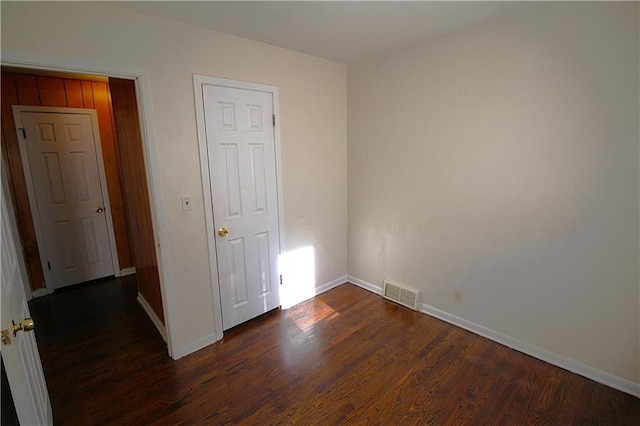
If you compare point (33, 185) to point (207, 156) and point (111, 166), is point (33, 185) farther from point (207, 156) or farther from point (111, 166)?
point (207, 156)

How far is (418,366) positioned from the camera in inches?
87.9

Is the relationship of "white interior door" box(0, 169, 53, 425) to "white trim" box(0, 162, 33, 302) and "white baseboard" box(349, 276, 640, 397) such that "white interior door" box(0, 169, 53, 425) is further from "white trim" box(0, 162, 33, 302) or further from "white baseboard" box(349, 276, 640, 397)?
"white baseboard" box(349, 276, 640, 397)

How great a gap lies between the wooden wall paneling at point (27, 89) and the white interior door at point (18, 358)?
2.61m

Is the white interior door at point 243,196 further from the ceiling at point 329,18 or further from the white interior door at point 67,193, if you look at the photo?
the white interior door at point 67,193

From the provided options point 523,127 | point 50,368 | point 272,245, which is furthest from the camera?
point 272,245

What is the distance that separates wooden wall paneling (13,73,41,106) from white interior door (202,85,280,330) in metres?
2.44

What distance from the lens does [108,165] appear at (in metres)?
3.82

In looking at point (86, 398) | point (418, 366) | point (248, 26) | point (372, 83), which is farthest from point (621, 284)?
point (86, 398)

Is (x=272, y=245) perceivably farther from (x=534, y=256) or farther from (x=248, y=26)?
(x=534, y=256)

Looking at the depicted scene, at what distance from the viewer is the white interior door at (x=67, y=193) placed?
10.9 feet

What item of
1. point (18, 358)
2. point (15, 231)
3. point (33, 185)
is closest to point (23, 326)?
point (18, 358)

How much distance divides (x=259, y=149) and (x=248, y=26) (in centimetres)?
91

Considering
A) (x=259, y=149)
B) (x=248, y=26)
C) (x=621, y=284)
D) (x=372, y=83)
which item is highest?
(x=248, y=26)

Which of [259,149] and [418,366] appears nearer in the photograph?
[418,366]
